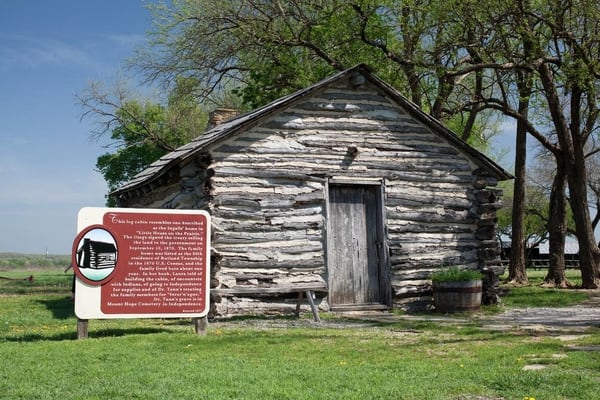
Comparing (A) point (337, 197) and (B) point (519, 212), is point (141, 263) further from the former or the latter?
(B) point (519, 212)

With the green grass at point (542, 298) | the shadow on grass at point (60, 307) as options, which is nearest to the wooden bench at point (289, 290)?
the shadow on grass at point (60, 307)

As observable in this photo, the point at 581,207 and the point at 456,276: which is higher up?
the point at 581,207

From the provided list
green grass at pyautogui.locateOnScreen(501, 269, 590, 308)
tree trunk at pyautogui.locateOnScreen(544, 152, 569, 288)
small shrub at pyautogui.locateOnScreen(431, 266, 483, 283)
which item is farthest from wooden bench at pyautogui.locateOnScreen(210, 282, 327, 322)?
tree trunk at pyautogui.locateOnScreen(544, 152, 569, 288)

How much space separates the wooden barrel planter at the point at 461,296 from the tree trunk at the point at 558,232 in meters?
9.49

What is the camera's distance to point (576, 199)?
21.5m

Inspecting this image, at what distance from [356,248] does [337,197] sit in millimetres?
1136

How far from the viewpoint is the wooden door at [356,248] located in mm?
14750

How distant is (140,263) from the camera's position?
10.5 metres

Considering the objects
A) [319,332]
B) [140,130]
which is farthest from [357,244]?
[140,130]

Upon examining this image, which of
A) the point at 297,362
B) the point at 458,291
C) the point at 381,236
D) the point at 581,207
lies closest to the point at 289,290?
the point at 381,236

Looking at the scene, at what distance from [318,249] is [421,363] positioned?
664 cm

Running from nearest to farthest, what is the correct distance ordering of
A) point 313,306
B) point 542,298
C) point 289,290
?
point 313,306, point 289,290, point 542,298

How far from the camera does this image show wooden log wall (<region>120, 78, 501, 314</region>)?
1387 cm

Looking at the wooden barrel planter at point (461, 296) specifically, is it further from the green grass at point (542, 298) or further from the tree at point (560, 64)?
the tree at point (560, 64)
